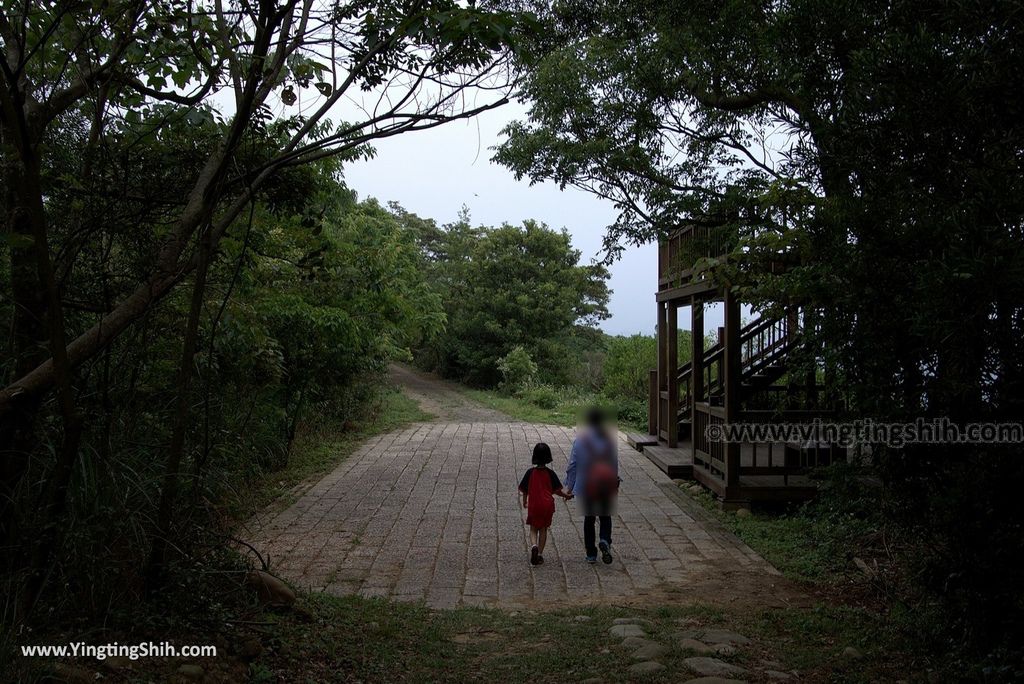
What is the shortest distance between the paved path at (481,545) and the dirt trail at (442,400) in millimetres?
8845

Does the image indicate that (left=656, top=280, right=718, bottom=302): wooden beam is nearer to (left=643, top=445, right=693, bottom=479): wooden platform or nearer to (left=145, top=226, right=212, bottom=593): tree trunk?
(left=643, top=445, right=693, bottom=479): wooden platform

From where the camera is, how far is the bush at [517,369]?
27.4 meters

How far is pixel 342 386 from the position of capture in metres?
14.6

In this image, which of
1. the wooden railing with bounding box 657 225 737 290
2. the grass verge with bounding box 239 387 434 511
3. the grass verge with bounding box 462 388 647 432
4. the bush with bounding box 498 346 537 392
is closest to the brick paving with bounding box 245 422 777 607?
the grass verge with bounding box 239 387 434 511

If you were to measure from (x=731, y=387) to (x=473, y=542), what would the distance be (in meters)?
3.62

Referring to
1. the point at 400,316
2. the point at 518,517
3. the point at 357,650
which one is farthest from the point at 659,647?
the point at 400,316

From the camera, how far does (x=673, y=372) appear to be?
42.4 ft

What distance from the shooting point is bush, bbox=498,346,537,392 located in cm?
2741

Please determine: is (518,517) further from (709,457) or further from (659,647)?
(659,647)

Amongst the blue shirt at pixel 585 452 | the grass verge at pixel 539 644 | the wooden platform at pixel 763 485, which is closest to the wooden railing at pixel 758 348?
the wooden platform at pixel 763 485

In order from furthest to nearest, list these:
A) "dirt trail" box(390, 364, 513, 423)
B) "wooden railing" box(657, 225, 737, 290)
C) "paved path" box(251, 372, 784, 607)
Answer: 1. "dirt trail" box(390, 364, 513, 423)
2. "wooden railing" box(657, 225, 737, 290)
3. "paved path" box(251, 372, 784, 607)

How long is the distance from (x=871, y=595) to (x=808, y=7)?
15.4 feet

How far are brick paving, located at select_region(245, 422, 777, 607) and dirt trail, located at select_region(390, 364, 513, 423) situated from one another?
8672 millimetres

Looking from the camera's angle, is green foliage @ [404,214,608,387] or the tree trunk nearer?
the tree trunk
